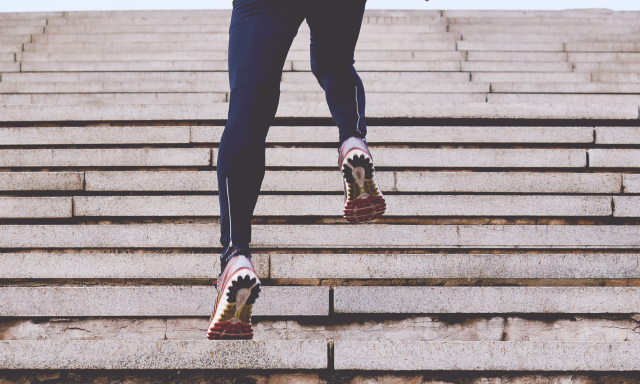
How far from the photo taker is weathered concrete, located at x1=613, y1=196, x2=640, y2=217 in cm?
202

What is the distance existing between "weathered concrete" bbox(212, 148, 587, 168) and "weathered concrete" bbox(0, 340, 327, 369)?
1137 mm

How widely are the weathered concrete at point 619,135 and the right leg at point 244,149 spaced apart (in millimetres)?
2263

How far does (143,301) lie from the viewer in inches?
66.5

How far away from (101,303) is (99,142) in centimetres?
119

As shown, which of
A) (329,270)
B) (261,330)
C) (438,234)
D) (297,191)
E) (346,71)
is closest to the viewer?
(346,71)

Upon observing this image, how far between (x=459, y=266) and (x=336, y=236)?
575 millimetres

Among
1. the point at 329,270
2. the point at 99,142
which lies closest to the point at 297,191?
the point at 329,270

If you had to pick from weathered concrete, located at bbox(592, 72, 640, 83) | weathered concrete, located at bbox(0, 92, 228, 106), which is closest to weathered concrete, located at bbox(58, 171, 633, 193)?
weathered concrete, located at bbox(0, 92, 228, 106)

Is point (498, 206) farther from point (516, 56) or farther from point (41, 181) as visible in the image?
point (516, 56)

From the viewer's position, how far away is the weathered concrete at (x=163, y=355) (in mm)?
1439

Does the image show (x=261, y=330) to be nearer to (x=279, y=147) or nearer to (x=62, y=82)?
(x=279, y=147)

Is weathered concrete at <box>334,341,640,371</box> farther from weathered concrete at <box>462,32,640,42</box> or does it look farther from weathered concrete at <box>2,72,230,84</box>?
weathered concrete at <box>462,32,640,42</box>

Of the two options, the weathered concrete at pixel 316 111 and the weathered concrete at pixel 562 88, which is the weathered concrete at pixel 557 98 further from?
the weathered concrete at pixel 316 111

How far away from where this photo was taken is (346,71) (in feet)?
4.50
